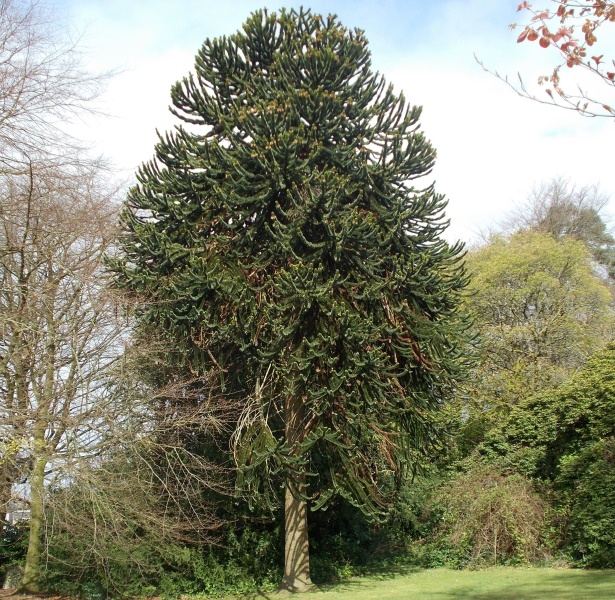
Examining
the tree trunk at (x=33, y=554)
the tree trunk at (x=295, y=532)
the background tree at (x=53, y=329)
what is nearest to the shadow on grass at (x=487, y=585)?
the tree trunk at (x=295, y=532)

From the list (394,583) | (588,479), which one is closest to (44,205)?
(394,583)

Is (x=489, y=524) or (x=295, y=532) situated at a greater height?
(x=295, y=532)

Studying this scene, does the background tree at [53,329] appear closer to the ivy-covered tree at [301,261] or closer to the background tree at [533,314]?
the ivy-covered tree at [301,261]

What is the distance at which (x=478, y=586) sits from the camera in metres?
10.9

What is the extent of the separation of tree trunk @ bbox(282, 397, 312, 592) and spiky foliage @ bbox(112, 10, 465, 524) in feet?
0.23

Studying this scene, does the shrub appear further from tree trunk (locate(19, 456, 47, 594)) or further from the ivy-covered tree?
tree trunk (locate(19, 456, 47, 594))

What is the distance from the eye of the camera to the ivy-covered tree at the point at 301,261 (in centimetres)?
1105

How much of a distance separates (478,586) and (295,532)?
3.54 m

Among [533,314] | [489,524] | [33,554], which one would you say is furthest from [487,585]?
[533,314]

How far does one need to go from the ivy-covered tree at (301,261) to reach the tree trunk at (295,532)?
27 millimetres

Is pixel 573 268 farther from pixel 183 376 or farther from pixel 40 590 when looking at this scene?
pixel 40 590

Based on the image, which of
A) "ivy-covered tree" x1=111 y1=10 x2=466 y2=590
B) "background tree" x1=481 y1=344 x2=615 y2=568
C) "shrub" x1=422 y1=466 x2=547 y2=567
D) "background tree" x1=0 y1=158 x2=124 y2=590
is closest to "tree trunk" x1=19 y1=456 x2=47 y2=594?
"background tree" x1=0 y1=158 x2=124 y2=590

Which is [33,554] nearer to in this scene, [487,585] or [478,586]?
[478,586]

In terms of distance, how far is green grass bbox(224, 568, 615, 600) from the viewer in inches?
376
